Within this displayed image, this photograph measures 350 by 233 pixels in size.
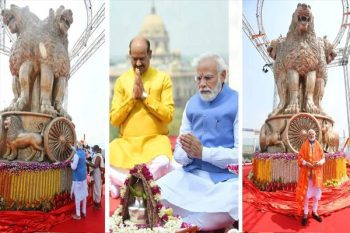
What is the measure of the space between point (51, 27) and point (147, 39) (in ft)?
2.69

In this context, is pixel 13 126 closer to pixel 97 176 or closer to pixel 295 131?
pixel 97 176

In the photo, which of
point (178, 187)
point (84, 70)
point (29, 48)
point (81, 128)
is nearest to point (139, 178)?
point (178, 187)

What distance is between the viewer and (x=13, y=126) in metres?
4.21

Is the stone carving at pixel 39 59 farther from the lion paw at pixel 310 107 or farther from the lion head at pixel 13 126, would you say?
the lion paw at pixel 310 107

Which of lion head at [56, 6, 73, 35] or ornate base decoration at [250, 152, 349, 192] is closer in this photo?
ornate base decoration at [250, 152, 349, 192]

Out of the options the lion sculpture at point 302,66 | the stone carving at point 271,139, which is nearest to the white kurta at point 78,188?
the stone carving at point 271,139

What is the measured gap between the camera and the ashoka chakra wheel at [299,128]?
13.1 ft

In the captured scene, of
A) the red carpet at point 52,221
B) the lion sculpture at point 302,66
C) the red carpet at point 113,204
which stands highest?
the lion sculpture at point 302,66

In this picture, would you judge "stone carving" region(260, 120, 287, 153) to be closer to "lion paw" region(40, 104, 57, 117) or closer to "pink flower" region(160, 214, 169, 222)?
"pink flower" region(160, 214, 169, 222)

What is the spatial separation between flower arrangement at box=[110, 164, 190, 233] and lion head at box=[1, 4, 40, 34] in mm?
1535

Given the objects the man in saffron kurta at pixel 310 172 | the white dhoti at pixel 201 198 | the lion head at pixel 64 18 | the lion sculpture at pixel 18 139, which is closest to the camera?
the man in saffron kurta at pixel 310 172

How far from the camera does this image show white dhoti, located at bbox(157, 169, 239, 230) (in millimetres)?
4066

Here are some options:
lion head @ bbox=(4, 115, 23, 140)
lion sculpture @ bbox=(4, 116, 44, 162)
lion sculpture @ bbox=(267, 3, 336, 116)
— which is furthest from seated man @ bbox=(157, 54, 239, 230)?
lion head @ bbox=(4, 115, 23, 140)

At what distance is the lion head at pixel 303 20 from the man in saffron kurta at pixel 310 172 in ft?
2.69
